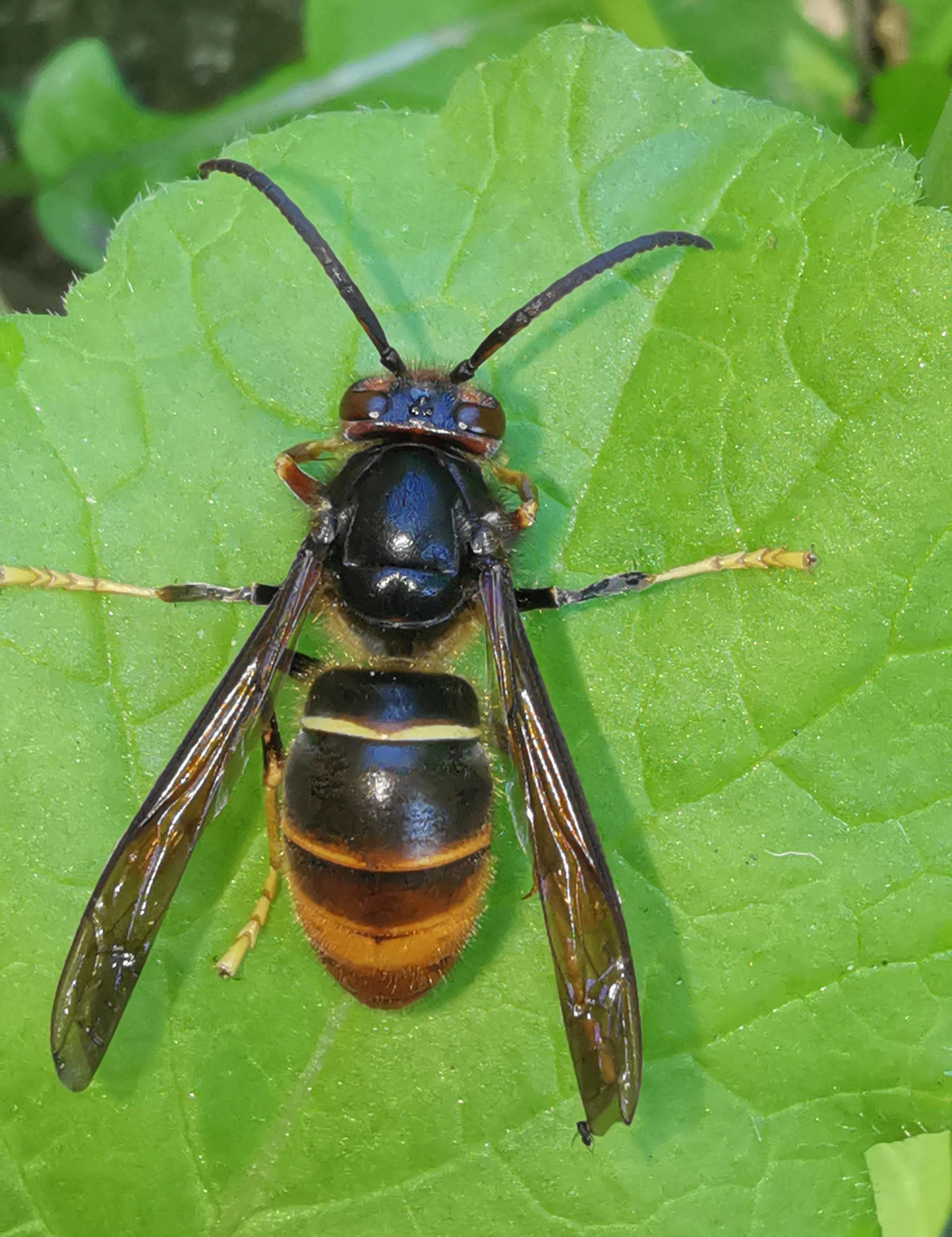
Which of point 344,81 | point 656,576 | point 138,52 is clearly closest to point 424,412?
point 656,576

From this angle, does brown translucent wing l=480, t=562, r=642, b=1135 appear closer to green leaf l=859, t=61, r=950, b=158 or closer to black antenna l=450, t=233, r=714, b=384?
black antenna l=450, t=233, r=714, b=384

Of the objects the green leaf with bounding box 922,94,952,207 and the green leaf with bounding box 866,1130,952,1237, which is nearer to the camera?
the green leaf with bounding box 922,94,952,207

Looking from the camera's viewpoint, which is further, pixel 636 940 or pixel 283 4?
pixel 283 4

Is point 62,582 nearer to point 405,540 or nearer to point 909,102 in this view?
point 405,540

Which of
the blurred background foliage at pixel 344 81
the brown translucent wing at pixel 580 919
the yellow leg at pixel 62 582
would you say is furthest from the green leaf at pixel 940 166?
the yellow leg at pixel 62 582

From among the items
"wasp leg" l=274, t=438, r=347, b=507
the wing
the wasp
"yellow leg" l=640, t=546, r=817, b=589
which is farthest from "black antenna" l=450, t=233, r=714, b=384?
the wing

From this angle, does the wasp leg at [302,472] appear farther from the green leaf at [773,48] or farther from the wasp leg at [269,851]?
the green leaf at [773,48]

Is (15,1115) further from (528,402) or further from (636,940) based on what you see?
(528,402)

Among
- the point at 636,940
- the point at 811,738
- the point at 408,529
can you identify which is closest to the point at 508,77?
the point at 408,529

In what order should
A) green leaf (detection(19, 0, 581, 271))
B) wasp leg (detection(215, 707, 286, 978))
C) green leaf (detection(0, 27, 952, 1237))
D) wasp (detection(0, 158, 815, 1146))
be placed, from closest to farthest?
wasp (detection(0, 158, 815, 1146)), green leaf (detection(0, 27, 952, 1237)), wasp leg (detection(215, 707, 286, 978)), green leaf (detection(19, 0, 581, 271))
